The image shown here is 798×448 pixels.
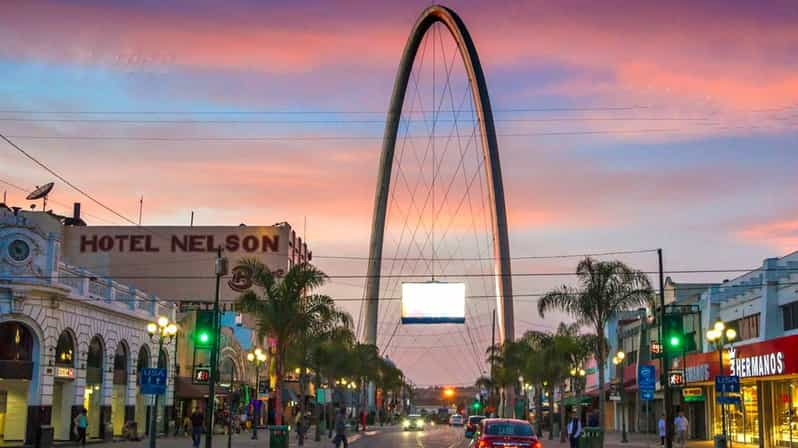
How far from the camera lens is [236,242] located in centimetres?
11069

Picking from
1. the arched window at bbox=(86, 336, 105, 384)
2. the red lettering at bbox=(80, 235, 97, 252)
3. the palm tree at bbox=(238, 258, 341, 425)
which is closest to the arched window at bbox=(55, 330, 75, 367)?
the arched window at bbox=(86, 336, 105, 384)

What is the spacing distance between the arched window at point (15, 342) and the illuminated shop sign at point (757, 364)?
33054mm

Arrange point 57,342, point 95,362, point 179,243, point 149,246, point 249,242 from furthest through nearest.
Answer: point 249,242, point 179,243, point 149,246, point 95,362, point 57,342

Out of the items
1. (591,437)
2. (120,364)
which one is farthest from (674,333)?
(120,364)

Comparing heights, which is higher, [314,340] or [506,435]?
[314,340]

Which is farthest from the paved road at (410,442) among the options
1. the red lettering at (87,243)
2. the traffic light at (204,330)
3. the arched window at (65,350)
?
the red lettering at (87,243)

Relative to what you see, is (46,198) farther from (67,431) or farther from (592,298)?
(592,298)

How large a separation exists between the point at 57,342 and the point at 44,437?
5746mm

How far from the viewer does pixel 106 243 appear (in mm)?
110000

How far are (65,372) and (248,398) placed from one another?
46.7 metres

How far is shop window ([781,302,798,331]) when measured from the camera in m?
50.5

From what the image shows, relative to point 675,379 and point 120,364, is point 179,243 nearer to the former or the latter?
point 120,364

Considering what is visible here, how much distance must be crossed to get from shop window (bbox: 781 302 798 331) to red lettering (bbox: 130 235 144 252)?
75.4 m

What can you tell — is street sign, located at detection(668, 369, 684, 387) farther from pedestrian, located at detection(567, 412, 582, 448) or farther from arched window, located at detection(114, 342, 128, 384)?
arched window, located at detection(114, 342, 128, 384)
